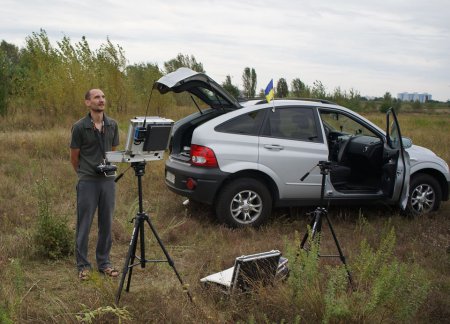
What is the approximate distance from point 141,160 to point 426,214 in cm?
514

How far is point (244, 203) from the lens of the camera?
6641 millimetres

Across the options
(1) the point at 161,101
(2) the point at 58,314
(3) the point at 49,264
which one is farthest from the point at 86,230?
(1) the point at 161,101

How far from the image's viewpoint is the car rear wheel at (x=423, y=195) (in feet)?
24.3

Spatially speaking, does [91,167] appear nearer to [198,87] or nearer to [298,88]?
[198,87]

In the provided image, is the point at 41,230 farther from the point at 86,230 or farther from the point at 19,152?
the point at 19,152

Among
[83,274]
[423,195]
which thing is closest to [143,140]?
[83,274]

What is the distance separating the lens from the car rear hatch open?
20.5 ft

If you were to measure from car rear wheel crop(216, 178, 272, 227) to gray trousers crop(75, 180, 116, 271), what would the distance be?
1.79 m

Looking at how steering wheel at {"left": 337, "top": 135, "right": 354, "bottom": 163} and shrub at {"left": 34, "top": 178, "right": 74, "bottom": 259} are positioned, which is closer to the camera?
shrub at {"left": 34, "top": 178, "right": 74, "bottom": 259}

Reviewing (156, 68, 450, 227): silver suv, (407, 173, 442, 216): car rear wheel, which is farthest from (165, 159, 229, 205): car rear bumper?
(407, 173, 442, 216): car rear wheel

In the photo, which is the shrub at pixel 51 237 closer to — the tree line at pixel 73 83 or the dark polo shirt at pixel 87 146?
the dark polo shirt at pixel 87 146

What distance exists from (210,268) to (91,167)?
162cm

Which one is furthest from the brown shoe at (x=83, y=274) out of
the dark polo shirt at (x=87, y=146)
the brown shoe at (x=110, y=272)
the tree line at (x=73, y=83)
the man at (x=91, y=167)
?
the tree line at (x=73, y=83)

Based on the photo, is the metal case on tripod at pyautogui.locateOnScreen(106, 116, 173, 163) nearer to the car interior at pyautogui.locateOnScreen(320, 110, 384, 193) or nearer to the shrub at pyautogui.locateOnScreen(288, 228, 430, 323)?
the shrub at pyautogui.locateOnScreen(288, 228, 430, 323)
